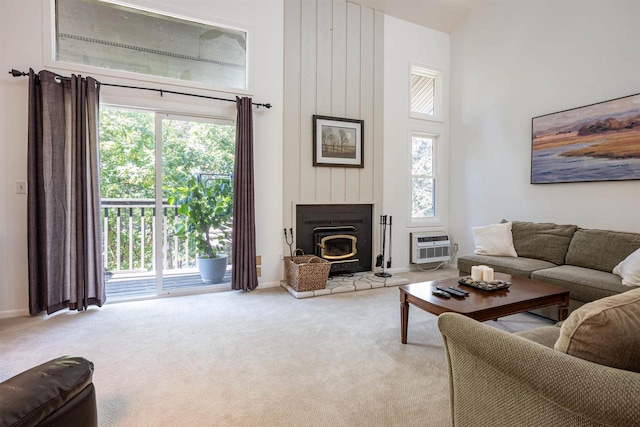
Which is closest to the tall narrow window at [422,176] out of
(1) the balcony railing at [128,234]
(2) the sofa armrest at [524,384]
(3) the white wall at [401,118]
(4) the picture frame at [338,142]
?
(3) the white wall at [401,118]

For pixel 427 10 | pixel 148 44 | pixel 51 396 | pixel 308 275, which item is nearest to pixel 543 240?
pixel 308 275

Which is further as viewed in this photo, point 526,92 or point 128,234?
point 128,234

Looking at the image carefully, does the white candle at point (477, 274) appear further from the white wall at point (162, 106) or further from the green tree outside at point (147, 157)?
the green tree outside at point (147, 157)

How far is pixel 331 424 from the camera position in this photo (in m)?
1.56

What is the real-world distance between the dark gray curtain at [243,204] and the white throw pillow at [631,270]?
3420mm

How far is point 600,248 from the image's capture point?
3.00m

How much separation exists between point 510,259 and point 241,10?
4.19 m

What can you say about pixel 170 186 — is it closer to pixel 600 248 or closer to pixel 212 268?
pixel 212 268

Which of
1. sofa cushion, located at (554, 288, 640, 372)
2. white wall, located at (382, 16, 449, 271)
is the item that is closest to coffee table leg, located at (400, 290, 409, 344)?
sofa cushion, located at (554, 288, 640, 372)

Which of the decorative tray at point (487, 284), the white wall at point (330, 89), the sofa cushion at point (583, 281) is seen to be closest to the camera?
the decorative tray at point (487, 284)

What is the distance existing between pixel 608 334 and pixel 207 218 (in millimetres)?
3639

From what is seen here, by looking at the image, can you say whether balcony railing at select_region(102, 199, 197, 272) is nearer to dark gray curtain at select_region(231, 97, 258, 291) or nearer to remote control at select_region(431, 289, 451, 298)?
dark gray curtain at select_region(231, 97, 258, 291)

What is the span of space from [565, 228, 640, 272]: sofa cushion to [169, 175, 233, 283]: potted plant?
370cm

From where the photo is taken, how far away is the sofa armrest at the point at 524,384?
2.52 feet
